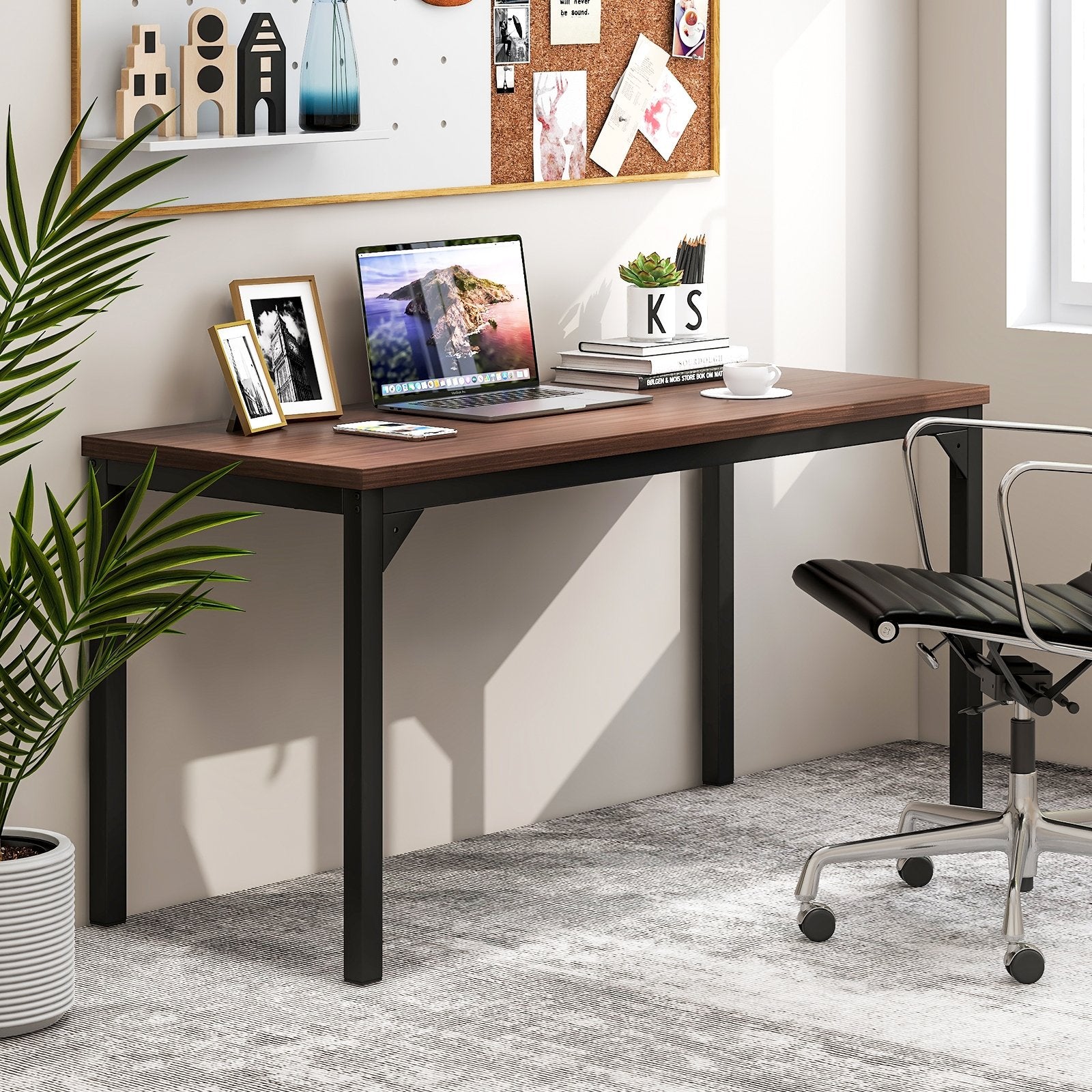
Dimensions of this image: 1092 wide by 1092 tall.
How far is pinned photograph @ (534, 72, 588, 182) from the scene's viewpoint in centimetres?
390

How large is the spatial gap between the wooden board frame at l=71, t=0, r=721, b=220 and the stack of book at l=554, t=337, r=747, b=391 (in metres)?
0.32

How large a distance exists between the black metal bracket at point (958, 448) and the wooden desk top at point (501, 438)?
55 millimetres

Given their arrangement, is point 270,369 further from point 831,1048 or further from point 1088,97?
point 1088,97

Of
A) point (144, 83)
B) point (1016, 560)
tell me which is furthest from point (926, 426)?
point (144, 83)

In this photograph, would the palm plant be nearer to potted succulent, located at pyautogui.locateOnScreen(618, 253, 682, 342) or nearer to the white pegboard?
the white pegboard

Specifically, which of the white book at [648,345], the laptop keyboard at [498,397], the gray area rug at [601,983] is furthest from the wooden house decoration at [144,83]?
the gray area rug at [601,983]

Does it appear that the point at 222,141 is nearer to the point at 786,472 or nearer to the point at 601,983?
the point at 601,983

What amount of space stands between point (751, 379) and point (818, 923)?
3.19ft

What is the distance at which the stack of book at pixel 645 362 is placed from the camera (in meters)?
3.81

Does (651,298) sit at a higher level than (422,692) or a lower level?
higher

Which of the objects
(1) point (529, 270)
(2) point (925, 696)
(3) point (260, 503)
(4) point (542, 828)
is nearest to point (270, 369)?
(3) point (260, 503)

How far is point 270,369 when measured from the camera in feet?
11.3

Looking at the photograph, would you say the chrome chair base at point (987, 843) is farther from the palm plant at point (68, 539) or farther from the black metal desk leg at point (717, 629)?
the palm plant at point (68, 539)

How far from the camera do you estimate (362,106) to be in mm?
3602
